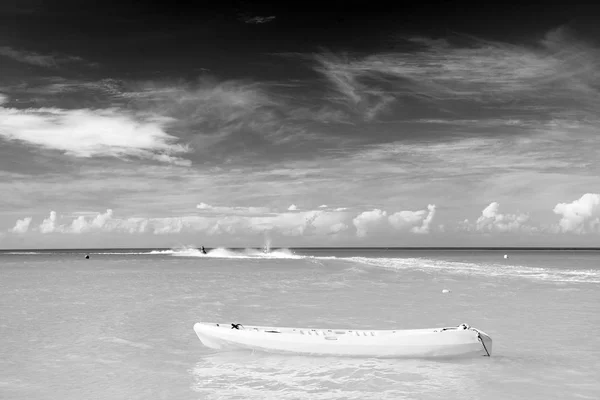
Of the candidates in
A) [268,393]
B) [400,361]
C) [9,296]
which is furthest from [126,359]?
[9,296]

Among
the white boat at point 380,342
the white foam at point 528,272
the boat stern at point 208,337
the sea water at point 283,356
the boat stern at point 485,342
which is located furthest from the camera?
the white foam at point 528,272

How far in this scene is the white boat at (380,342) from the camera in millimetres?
15305

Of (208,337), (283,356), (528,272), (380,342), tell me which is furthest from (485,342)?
(528,272)

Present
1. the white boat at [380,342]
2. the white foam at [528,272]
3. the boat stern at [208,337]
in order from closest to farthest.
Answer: the white boat at [380,342]
the boat stern at [208,337]
the white foam at [528,272]

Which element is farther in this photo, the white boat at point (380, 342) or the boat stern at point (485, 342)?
the boat stern at point (485, 342)

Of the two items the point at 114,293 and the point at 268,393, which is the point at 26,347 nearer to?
the point at 268,393

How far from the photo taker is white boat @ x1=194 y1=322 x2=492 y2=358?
1530 cm

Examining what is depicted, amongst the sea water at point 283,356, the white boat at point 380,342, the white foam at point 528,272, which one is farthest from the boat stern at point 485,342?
the white foam at point 528,272

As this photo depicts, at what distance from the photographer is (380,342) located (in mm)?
15344

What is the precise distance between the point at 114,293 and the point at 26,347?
20334mm

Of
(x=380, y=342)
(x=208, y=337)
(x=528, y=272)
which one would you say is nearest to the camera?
(x=380, y=342)

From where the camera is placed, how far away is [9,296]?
37.2 meters

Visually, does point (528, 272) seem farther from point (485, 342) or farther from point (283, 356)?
point (283, 356)

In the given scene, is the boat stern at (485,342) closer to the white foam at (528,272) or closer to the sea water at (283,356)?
the sea water at (283,356)
